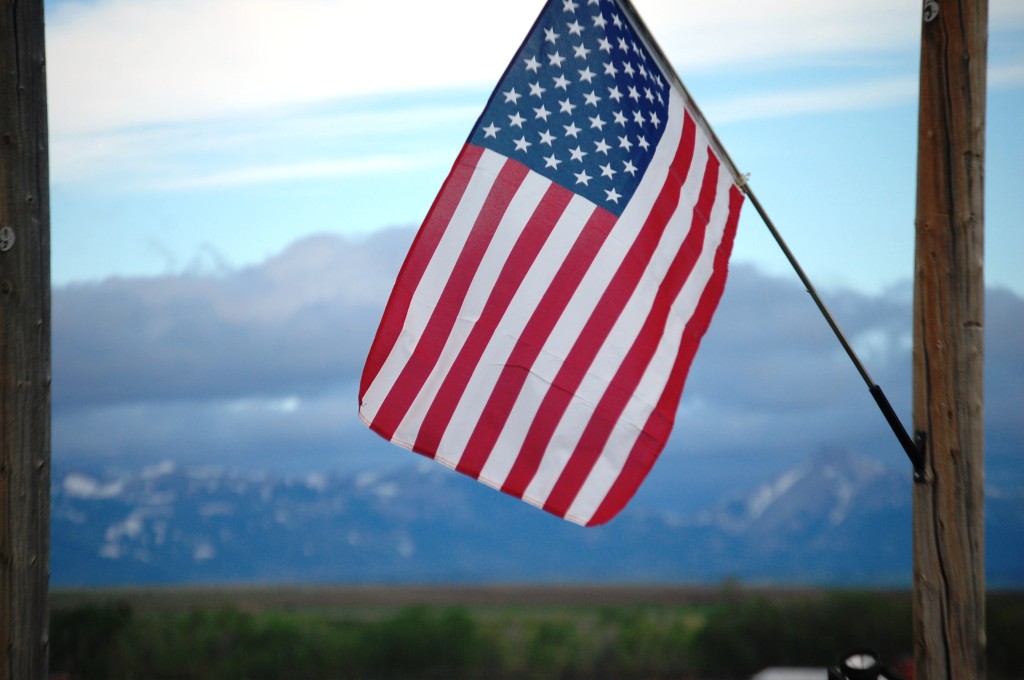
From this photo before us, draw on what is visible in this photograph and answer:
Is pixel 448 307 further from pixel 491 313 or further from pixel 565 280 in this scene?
pixel 565 280

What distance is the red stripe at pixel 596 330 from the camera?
514 centimetres

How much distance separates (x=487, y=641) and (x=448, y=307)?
3169 cm

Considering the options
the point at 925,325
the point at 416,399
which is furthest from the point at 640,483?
the point at 925,325

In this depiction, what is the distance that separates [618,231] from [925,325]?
4.72ft

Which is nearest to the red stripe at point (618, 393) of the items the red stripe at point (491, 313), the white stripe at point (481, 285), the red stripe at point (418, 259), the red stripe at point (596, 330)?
the red stripe at point (596, 330)

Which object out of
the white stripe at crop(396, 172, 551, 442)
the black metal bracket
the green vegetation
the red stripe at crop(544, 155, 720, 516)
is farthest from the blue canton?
the green vegetation

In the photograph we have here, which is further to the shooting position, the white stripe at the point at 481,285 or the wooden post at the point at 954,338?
the white stripe at the point at 481,285

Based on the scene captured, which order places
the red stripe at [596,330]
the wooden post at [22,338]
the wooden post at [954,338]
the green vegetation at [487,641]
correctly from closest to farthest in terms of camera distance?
the wooden post at [954,338] → the wooden post at [22,338] → the red stripe at [596,330] → the green vegetation at [487,641]

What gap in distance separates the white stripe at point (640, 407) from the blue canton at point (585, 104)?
517mm

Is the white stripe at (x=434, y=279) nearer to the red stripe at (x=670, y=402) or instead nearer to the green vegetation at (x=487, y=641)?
the red stripe at (x=670, y=402)

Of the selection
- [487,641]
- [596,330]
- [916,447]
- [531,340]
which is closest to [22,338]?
[531,340]

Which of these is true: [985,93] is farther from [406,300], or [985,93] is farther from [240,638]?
[240,638]

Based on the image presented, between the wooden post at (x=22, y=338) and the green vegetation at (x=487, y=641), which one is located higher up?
the wooden post at (x=22, y=338)

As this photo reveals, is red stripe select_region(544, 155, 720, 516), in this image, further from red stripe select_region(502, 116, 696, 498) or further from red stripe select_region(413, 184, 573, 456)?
red stripe select_region(413, 184, 573, 456)
